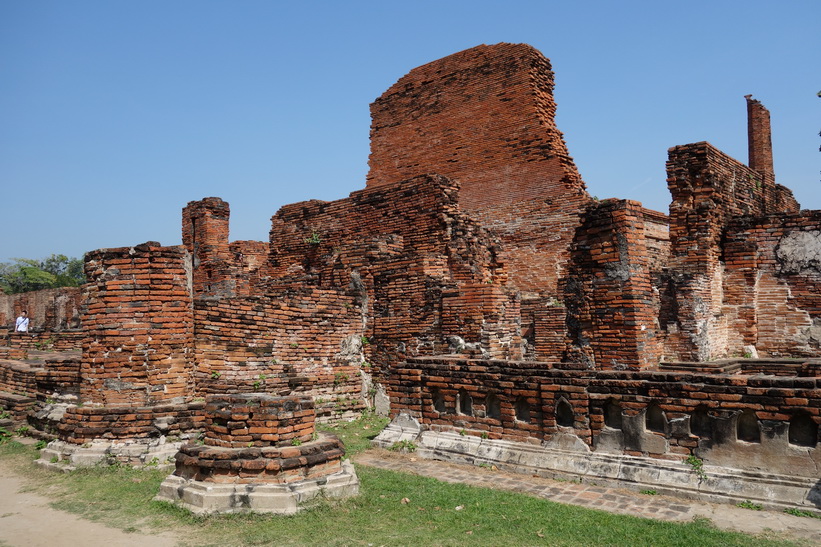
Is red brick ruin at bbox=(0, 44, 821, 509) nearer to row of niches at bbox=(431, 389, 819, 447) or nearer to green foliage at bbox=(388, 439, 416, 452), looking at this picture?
row of niches at bbox=(431, 389, 819, 447)

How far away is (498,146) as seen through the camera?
48.6ft

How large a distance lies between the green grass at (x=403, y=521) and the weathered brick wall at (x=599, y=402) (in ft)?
3.23

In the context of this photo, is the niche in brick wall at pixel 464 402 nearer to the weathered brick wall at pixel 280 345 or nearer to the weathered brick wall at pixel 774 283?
the weathered brick wall at pixel 280 345

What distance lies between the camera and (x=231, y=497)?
504 cm

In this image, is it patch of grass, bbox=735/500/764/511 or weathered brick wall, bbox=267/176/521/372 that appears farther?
weathered brick wall, bbox=267/176/521/372

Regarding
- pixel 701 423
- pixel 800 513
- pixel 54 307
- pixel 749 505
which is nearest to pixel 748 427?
pixel 701 423

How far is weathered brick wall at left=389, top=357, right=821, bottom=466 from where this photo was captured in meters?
4.96

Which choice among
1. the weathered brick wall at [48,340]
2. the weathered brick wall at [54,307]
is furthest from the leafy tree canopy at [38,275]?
the weathered brick wall at [48,340]

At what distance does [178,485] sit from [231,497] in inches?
25.1

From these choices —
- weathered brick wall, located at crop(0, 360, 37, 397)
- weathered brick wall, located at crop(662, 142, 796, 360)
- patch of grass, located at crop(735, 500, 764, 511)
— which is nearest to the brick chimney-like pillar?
weathered brick wall, located at crop(662, 142, 796, 360)

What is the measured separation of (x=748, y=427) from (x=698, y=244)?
7.50m

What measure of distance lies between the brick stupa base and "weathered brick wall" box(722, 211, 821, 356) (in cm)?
946

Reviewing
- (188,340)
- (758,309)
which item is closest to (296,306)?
(188,340)

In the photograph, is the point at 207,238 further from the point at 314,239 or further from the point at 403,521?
the point at 403,521
